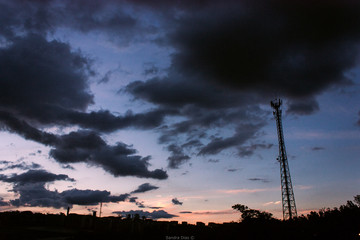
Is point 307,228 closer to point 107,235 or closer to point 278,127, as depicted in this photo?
point 278,127

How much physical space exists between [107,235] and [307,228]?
89.5 feet

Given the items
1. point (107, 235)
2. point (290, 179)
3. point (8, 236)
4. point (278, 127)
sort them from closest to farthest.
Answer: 1. point (8, 236)
2. point (107, 235)
3. point (290, 179)
4. point (278, 127)

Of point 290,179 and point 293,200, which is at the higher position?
point 290,179

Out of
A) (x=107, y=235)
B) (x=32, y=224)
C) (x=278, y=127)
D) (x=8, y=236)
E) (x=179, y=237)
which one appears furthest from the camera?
(x=278, y=127)

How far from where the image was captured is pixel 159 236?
39875 mm

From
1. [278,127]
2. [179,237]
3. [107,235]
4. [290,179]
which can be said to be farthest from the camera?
[278,127]

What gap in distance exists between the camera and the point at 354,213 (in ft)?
162

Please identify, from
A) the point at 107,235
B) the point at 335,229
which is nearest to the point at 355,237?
the point at 335,229

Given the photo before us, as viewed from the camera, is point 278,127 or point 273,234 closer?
point 273,234

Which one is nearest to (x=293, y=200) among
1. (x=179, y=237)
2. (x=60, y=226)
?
(x=179, y=237)

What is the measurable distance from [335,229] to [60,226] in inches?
1558

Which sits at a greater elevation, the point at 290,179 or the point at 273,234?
the point at 290,179

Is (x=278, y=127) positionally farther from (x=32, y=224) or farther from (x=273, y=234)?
(x=32, y=224)

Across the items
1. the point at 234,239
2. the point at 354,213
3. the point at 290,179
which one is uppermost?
the point at 290,179
